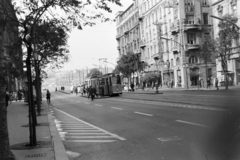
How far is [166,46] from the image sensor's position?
6750 cm

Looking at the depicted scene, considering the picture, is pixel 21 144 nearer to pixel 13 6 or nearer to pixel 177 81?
pixel 13 6

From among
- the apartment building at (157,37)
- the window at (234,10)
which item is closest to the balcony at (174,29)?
the apartment building at (157,37)

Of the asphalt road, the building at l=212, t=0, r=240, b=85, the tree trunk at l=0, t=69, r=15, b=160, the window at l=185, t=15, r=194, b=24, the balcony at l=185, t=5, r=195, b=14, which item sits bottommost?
the asphalt road

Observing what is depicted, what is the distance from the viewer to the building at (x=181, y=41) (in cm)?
6050

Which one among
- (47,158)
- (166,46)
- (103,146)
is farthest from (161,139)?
(166,46)

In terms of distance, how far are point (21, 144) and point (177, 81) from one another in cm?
5538

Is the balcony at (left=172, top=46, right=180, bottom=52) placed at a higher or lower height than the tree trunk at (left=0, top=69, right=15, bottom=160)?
higher

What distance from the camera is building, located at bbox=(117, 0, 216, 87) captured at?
60500 mm

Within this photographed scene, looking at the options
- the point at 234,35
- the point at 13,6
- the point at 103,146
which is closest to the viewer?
the point at 103,146

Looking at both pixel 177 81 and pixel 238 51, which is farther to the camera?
pixel 177 81

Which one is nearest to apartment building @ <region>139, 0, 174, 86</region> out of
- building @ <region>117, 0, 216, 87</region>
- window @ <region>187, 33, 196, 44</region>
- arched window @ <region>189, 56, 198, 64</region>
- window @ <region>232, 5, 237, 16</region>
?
building @ <region>117, 0, 216, 87</region>

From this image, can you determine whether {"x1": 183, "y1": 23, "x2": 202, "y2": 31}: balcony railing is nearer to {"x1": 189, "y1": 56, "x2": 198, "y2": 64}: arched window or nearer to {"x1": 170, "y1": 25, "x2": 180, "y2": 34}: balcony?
{"x1": 170, "y1": 25, "x2": 180, "y2": 34}: balcony

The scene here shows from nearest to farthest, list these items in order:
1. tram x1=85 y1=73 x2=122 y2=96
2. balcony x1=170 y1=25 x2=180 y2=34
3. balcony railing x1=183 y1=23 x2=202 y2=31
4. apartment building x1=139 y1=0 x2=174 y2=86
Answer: tram x1=85 y1=73 x2=122 y2=96 → balcony railing x1=183 y1=23 x2=202 y2=31 → balcony x1=170 y1=25 x2=180 y2=34 → apartment building x1=139 y1=0 x2=174 y2=86

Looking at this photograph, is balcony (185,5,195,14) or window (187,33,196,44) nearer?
window (187,33,196,44)
